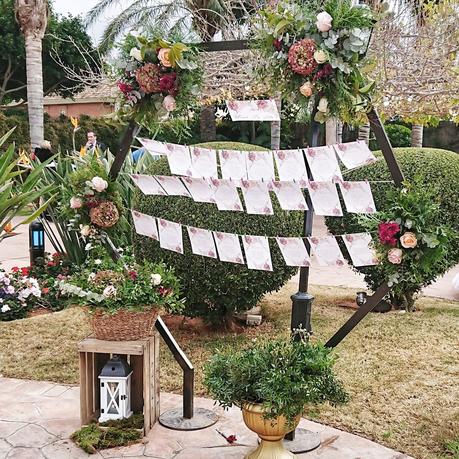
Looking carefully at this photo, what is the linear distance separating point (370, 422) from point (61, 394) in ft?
6.35

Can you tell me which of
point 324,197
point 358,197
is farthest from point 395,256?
point 324,197

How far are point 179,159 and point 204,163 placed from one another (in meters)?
0.14

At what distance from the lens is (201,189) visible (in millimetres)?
3244

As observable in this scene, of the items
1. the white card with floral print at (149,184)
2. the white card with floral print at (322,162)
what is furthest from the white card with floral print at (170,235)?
the white card with floral print at (322,162)

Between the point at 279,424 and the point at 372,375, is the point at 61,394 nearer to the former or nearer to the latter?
the point at 279,424

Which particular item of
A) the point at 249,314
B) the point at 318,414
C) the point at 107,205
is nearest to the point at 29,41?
the point at 249,314

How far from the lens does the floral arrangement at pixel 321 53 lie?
107 inches

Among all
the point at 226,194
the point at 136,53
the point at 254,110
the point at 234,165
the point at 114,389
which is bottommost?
the point at 114,389

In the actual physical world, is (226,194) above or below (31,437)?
above

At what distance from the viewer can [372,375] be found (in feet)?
13.6

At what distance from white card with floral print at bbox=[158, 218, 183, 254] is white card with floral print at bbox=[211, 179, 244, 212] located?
323 mm

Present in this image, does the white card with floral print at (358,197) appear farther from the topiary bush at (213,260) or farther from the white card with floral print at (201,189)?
the topiary bush at (213,260)

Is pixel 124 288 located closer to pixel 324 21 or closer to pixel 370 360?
pixel 324 21

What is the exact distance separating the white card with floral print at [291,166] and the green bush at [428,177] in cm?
247
